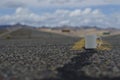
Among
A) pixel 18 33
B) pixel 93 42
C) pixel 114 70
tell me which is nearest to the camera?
pixel 114 70

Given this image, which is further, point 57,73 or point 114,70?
point 114,70

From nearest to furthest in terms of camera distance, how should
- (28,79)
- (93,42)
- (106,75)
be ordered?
1. (28,79)
2. (106,75)
3. (93,42)

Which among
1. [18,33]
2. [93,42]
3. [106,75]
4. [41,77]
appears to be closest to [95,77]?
[106,75]

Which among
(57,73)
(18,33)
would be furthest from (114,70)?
(18,33)

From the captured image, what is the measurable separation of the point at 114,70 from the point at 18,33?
135 metres

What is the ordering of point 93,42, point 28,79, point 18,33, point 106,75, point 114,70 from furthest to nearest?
point 18,33, point 93,42, point 114,70, point 106,75, point 28,79

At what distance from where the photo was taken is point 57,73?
1578cm

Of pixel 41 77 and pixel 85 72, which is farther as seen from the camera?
pixel 85 72

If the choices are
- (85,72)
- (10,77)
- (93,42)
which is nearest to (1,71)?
(10,77)

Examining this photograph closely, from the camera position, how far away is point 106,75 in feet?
51.0

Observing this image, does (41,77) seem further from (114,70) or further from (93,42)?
(93,42)

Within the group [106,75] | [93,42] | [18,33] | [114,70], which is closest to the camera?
[106,75]

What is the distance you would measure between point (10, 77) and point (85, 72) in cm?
321

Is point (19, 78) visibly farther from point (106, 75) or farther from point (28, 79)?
point (106, 75)
